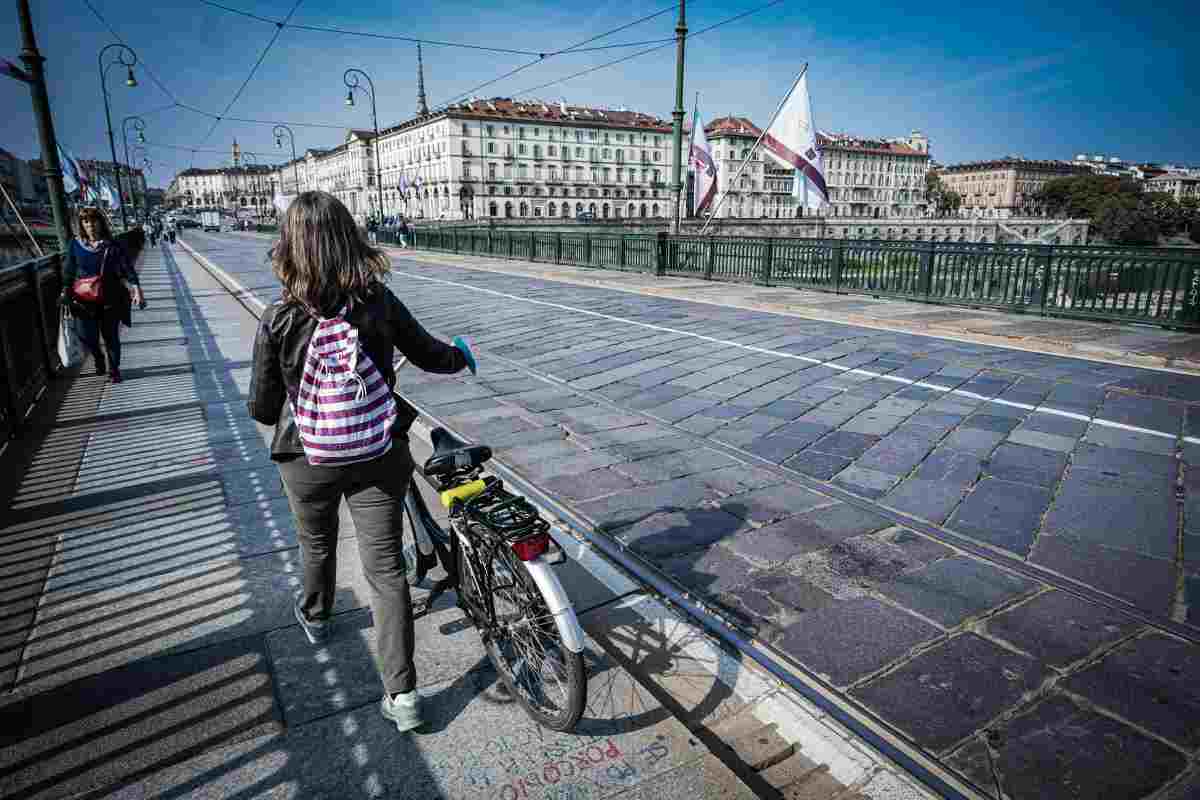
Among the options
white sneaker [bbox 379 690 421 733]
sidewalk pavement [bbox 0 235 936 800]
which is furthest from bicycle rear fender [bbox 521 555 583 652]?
white sneaker [bbox 379 690 421 733]

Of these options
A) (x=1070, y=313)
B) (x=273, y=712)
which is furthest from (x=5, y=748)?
(x=1070, y=313)

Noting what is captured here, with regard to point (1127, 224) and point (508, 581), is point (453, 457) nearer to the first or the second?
point (508, 581)

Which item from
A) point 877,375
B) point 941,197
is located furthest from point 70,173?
point 941,197

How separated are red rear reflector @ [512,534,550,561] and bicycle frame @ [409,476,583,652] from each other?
0.02 meters

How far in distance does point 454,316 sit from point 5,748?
31.5ft

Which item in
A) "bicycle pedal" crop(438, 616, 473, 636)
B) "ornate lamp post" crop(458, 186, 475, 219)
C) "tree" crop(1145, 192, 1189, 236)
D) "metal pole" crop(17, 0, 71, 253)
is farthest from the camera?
"tree" crop(1145, 192, 1189, 236)

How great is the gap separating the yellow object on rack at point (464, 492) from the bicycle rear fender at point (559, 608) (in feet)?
1.55

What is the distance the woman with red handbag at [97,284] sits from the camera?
22.4 feet

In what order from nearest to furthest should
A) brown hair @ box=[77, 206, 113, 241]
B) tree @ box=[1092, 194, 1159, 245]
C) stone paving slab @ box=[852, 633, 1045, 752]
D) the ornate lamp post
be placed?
stone paving slab @ box=[852, 633, 1045, 752], brown hair @ box=[77, 206, 113, 241], the ornate lamp post, tree @ box=[1092, 194, 1159, 245]

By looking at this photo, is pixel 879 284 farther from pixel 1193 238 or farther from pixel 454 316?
pixel 1193 238

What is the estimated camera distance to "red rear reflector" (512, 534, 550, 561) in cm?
205

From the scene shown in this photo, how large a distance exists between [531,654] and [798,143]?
14910 millimetres

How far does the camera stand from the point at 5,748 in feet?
7.05

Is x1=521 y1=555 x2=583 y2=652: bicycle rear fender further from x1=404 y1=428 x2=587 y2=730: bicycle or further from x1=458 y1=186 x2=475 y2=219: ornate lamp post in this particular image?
x1=458 y1=186 x2=475 y2=219: ornate lamp post
